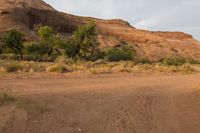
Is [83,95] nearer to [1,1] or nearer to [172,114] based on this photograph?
[172,114]

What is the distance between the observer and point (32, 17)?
387 feet

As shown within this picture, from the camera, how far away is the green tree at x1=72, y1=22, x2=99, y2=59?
65562mm

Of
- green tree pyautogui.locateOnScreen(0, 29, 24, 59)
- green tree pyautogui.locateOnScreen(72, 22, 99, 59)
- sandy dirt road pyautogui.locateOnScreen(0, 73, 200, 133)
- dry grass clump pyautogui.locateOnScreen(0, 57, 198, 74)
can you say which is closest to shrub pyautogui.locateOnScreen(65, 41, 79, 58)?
green tree pyautogui.locateOnScreen(72, 22, 99, 59)

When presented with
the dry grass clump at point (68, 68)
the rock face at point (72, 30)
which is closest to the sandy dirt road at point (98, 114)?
the dry grass clump at point (68, 68)

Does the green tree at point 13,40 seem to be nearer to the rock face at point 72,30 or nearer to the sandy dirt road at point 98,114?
the rock face at point 72,30

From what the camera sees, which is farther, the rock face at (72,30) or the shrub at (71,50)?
the rock face at (72,30)

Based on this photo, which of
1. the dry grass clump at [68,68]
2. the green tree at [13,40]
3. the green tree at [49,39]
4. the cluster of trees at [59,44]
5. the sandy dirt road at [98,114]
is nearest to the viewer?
the sandy dirt road at [98,114]

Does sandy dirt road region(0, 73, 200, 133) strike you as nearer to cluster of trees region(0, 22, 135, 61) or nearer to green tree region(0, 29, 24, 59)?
green tree region(0, 29, 24, 59)

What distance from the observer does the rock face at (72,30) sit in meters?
104

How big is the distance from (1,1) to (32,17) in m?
8.46

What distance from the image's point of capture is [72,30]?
122438 mm

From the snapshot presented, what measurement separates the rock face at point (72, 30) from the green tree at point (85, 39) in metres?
28.4

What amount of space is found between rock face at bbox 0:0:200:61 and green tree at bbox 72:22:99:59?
28.4m

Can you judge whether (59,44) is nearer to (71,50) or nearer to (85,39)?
(71,50)
